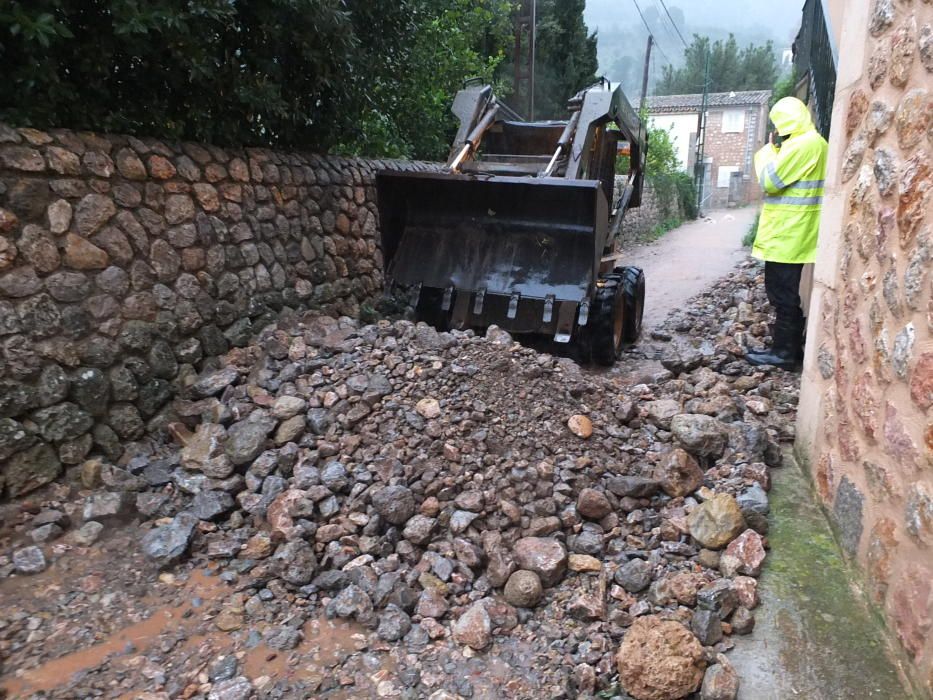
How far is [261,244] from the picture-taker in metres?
4.32

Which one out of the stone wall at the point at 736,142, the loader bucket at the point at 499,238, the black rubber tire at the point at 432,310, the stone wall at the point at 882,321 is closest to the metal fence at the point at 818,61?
the loader bucket at the point at 499,238

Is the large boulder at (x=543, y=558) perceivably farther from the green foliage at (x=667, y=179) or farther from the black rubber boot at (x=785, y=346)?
the green foliage at (x=667, y=179)

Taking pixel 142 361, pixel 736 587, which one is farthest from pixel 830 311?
pixel 142 361

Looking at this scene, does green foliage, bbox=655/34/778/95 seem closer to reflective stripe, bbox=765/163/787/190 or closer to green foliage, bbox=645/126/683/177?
green foliage, bbox=645/126/683/177

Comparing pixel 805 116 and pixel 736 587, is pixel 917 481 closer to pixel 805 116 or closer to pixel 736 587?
pixel 736 587

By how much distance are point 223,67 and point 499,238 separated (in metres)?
2.30

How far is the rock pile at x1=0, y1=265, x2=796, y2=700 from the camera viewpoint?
88.8 inches

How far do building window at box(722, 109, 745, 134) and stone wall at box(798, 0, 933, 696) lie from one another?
122 feet

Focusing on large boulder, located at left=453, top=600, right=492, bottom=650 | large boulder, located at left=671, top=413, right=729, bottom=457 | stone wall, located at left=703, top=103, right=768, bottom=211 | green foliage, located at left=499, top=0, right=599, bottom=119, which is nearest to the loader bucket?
large boulder, located at left=671, top=413, right=729, bottom=457

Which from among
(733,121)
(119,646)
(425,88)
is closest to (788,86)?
(425,88)

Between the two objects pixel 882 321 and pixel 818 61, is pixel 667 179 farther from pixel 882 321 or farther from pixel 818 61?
pixel 882 321

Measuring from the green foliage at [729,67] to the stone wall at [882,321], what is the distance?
149 ft

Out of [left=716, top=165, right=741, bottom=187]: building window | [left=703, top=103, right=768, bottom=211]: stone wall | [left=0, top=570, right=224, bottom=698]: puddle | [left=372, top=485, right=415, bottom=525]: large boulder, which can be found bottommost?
[left=0, top=570, right=224, bottom=698]: puddle

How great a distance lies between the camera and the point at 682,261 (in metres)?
11.8
